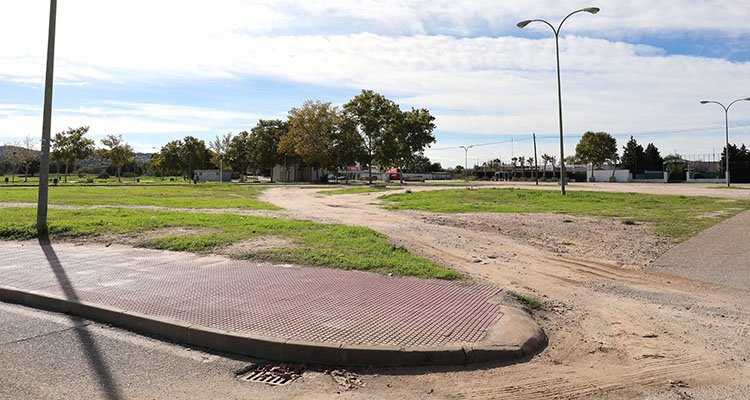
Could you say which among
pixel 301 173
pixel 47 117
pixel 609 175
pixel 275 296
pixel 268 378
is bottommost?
pixel 268 378

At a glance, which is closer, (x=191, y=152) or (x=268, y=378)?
(x=268, y=378)

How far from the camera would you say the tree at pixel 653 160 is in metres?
111

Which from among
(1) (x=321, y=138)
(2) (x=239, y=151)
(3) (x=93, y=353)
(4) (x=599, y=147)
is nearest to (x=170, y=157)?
(2) (x=239, y=151)

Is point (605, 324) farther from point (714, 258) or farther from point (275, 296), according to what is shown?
point (714, 258)

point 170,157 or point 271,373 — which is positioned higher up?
point 170,157

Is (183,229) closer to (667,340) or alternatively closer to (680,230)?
(667,340)

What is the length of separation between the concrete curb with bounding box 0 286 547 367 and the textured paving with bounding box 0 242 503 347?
144 millimetres

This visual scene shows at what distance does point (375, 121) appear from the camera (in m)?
66.4

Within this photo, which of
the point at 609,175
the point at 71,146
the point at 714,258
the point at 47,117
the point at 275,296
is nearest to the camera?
the point at 275,296

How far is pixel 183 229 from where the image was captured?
13492 millimetres

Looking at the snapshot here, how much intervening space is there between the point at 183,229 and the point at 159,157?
88397 mm

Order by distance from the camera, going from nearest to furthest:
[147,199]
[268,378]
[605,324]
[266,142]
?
[268,378] → [605,324] → [147,199] → [266,142]

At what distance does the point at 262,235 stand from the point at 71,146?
62821 millimetres

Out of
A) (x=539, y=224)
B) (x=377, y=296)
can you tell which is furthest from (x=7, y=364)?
(x=539, y=224)
